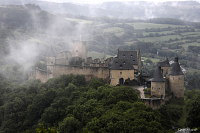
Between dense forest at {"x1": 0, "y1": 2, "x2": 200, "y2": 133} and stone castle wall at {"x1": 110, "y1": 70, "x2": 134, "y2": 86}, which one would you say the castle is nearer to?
stone castle wall at {"x1": 110, "y1": 70, "x2": 134, "y2": 86}

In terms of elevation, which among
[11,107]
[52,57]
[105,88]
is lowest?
[11,107]

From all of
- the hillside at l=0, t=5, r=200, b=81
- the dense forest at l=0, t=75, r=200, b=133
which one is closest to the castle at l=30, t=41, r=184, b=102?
the dense forest at l=0, t=75, r=200, b=133

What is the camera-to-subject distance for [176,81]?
152ft

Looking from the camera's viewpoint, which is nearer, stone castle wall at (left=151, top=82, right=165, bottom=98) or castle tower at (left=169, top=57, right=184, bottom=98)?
stone castle wall at (left=151, top=82, right=165, bottom=98)

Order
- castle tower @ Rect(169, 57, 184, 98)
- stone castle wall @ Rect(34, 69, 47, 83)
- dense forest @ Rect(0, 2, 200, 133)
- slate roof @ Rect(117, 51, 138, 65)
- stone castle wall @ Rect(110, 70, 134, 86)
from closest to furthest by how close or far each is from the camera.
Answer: dense forest @ Rect(0, 2, 200, 133) < castle tower @ Rect(169, 57, 184, 98) < stone castle wall @ Rect(110, 70, 134, 86) < slate roof @ Rect(117, 51, 138, 65) < stone castle wall @ Rect(34, 69, 47, 83)

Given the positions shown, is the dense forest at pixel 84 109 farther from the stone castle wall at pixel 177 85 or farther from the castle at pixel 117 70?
the castle at pixel 117 70

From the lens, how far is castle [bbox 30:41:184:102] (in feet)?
146

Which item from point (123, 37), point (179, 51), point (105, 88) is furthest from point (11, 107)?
point (123, 37)

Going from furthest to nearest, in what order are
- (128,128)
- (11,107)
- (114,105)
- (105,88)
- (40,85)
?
(40,85) < (11,107) < (105,88) < (114,105) < (128,128)

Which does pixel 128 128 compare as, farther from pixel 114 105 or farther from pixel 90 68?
pixel 90 68

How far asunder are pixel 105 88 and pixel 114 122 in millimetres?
9849

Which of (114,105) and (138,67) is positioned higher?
(138,67)

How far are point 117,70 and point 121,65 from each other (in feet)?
2.93

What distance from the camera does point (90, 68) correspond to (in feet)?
172
